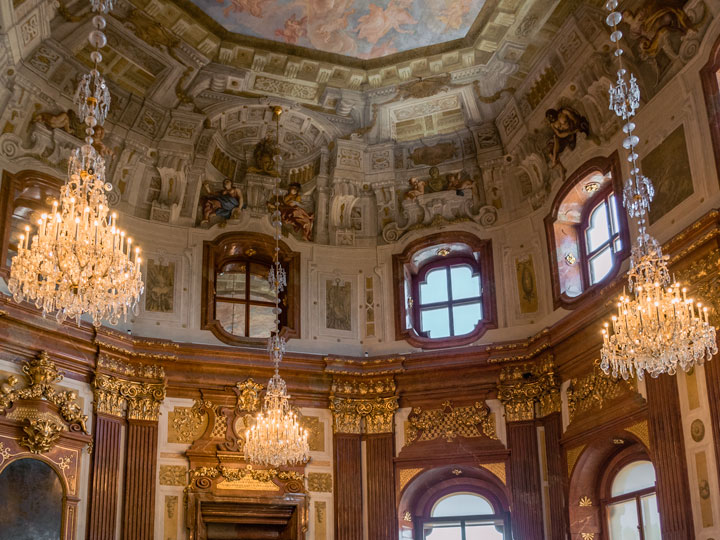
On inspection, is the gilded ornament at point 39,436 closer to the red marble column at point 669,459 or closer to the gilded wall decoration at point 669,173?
the red marble column at point 669,459

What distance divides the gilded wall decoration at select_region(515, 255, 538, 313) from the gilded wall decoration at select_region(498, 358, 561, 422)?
3.83 feet

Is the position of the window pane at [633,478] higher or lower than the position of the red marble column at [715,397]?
lower

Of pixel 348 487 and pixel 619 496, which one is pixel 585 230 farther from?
pixel 348 487

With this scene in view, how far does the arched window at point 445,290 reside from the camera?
17953mm

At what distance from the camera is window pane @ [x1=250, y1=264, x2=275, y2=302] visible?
62.1 feet

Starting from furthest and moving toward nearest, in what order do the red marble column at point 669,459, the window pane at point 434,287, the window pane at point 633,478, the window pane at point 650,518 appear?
the window pane at point 434,287
the window pane at point 633,478
the window pane at point 650,518
the red marble column at point 669,459

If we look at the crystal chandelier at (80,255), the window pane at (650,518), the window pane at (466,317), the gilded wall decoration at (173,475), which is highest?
the window pane at (466,317)

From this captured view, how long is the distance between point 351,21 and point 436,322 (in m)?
5.88

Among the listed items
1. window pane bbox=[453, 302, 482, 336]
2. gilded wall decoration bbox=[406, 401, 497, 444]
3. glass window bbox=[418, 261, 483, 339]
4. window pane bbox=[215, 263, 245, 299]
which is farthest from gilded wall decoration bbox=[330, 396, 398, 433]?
window pane bbox=[215, 263, 245, 299]

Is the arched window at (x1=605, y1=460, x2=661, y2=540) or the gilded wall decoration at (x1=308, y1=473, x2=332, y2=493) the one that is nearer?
the arched window at (x1=605, y1=460, x2=661, y2=540)

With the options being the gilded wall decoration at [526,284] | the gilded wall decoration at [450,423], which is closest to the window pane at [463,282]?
the gilded wall decoration at [526,284]

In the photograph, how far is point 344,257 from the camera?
18.8 metres

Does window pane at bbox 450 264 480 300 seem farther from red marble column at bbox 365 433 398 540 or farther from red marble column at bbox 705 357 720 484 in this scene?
red marble column at bbox 705 357 720 484

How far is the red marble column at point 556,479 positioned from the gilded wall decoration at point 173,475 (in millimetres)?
6156
